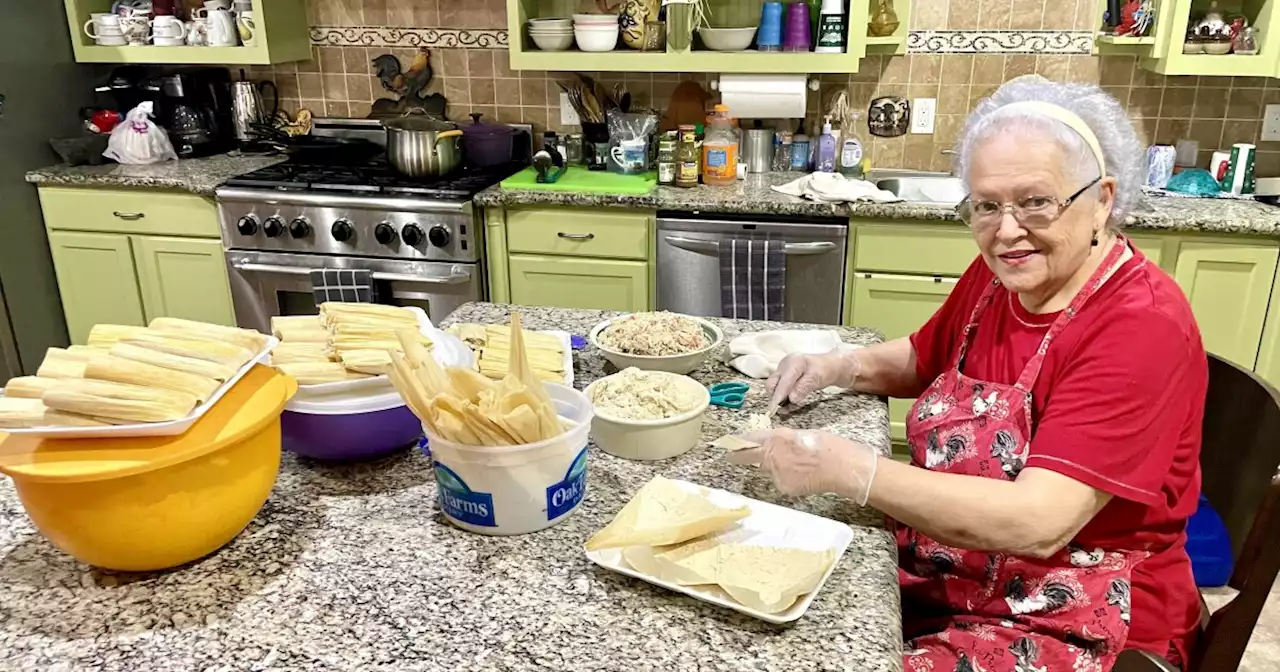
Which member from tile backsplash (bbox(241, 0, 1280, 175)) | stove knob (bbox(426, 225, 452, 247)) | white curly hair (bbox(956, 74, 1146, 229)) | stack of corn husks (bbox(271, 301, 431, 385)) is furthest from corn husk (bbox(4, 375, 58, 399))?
tile backsplash (bbox(241, 0, 1280, 175))

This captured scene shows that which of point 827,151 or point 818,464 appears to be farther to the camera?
point 827,151

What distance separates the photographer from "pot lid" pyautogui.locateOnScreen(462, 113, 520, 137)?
3576 millimetres

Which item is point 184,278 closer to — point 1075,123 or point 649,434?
point 649,434

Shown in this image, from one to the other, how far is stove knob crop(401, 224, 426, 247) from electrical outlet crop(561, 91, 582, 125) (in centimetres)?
86

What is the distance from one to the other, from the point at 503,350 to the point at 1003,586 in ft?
2.68

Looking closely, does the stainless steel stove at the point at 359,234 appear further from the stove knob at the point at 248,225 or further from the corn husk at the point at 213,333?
the corn husk at the point at 213,333

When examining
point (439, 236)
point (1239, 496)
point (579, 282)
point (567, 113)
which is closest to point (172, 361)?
point (1239, 496)

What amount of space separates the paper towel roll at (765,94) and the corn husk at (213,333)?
7.80ft

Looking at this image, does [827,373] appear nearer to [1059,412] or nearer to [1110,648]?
[1059,412]

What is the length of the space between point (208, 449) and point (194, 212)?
2699 millimetres

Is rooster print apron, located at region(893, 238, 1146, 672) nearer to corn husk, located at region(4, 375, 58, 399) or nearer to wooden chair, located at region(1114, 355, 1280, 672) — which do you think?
wooden chair, located at region(1114, 355, 1280, 672)

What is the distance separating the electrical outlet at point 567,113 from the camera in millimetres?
3693

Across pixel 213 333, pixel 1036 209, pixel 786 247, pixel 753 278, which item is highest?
pixel 1036 209

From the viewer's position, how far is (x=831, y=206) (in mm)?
2998
